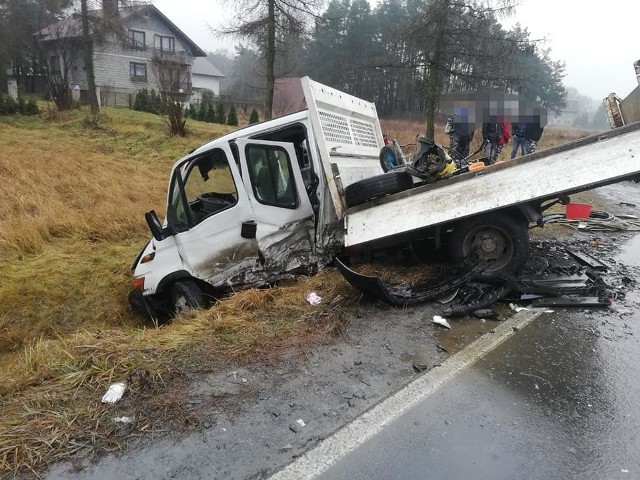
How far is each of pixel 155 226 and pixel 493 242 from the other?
12.1 feet

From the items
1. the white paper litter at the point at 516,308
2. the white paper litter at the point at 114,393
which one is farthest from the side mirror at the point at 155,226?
the white paper litter at the point at 516,308

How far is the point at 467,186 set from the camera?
14.2 feet

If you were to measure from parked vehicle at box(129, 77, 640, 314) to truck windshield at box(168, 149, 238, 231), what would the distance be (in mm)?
12

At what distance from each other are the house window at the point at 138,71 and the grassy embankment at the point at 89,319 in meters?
30.2

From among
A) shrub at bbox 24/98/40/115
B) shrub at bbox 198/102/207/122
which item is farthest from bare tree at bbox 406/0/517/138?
shrub at bbox 24/98/40/115

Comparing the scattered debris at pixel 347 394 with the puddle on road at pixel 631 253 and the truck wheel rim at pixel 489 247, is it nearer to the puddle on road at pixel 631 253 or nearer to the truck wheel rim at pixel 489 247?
the truck wheel rim at pixel 489 247

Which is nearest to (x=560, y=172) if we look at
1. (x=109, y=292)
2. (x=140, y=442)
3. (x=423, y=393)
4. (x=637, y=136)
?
(x=637, y=136)

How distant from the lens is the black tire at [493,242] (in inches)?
182

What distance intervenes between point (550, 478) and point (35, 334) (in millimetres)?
5817

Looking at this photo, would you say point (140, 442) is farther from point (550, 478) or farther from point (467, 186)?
point (467, 186)

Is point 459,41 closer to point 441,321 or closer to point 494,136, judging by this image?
point 494,136

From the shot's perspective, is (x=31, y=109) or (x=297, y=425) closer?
(x=297, y=425)

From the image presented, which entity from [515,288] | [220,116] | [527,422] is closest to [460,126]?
[515,288]

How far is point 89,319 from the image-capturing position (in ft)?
20.1
